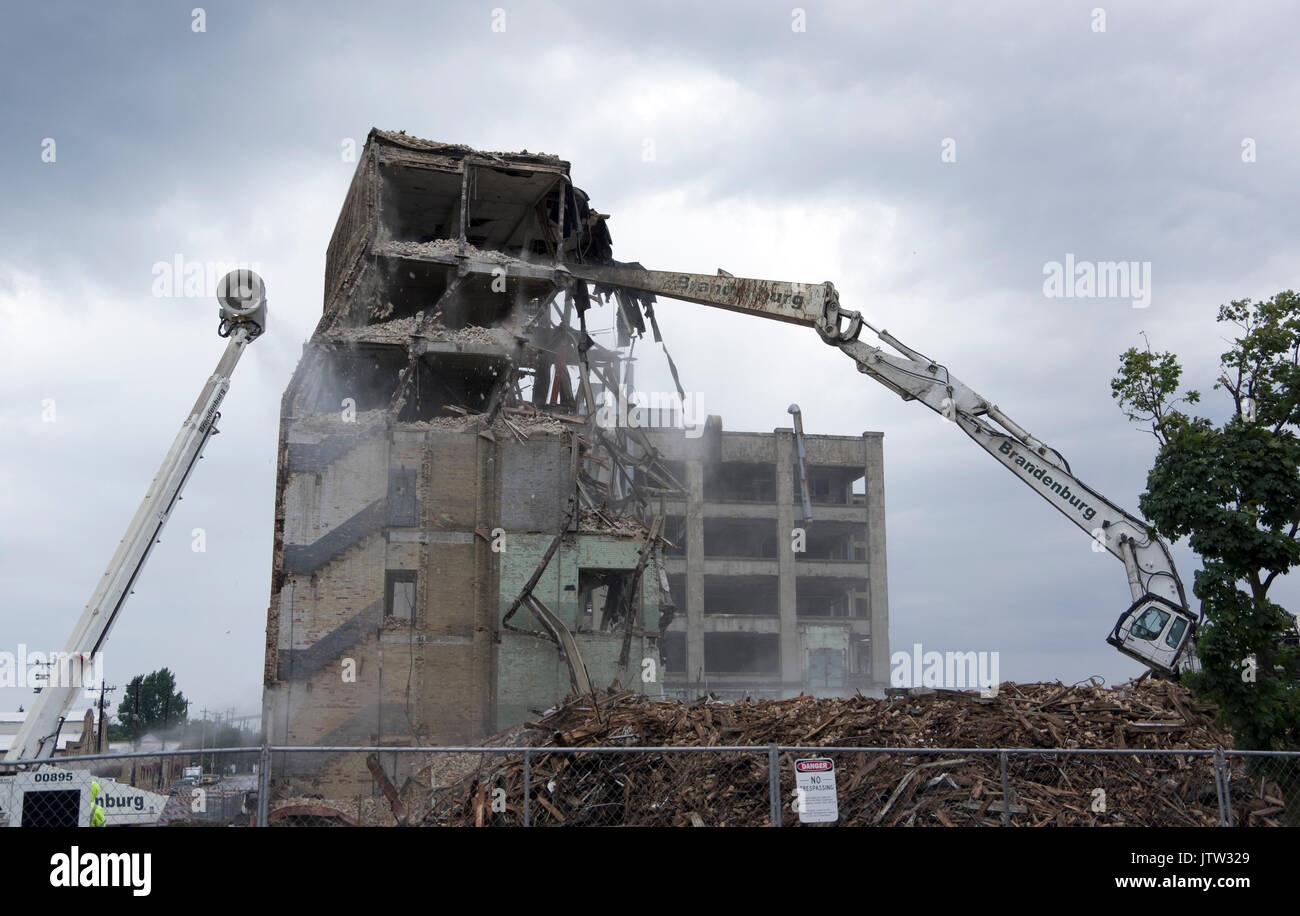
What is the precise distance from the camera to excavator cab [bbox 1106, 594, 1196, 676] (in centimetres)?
1698

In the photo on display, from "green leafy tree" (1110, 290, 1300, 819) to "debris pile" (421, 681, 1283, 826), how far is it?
2.74 feet

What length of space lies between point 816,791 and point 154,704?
86.5 metres

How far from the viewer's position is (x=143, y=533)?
1552cm

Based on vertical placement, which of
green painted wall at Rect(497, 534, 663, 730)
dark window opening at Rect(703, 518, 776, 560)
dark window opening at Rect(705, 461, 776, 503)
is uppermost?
dark window opening at Rect(705, 461, 776, 503)

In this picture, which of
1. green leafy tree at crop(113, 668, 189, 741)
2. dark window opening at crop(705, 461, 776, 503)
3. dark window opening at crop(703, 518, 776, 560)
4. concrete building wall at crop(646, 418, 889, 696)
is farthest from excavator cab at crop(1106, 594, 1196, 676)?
green leafy tree at crop(113, 668, 189, 741)

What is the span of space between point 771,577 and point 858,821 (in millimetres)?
43136

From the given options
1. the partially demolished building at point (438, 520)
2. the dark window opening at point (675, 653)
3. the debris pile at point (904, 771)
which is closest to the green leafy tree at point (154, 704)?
the dark window opening at point (675, 653)

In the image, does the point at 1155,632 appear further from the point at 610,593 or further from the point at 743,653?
the point at 743,653

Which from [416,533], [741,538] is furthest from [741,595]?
[416,533]

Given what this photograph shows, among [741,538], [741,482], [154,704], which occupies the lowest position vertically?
[154,704]

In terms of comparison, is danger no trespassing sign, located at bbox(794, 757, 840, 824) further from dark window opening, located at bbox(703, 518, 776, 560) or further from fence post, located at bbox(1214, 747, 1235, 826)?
dark window opening, located at bbox(703, 518, 776, 560)

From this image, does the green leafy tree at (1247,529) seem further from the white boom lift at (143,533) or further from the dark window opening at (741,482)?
the dark window opening at (741,482)
